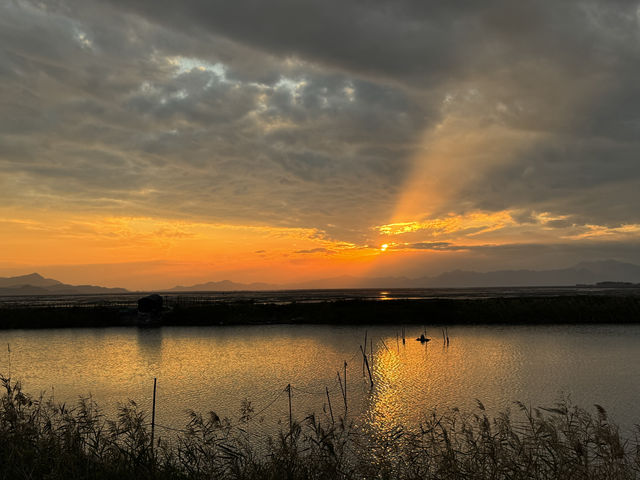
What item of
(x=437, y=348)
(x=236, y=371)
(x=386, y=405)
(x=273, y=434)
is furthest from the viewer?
(x=437, y=348)

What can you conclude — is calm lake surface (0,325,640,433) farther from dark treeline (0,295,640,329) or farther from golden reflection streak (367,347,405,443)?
dark treeline (0,295,640,329)

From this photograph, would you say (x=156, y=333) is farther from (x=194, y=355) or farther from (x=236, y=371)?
(x=236, y=371)

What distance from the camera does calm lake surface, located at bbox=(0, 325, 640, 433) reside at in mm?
22938

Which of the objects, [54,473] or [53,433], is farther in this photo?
[53,433]

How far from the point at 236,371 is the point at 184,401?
28.3 feet

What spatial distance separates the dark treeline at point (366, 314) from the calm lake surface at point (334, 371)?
9.23 m

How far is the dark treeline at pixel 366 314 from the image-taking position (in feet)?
219

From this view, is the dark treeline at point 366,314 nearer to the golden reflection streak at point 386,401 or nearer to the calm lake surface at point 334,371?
the calm lake surface at point 334,371

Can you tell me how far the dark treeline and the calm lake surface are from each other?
30.3ft

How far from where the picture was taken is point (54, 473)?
9875mm

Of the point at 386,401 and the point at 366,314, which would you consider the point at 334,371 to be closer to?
the point at 386,401

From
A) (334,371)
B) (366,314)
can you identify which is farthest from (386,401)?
(366,314)

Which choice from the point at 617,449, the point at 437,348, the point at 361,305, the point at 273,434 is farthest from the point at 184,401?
the point at 361,305

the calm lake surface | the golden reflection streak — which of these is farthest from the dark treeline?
the golden reflection streak
